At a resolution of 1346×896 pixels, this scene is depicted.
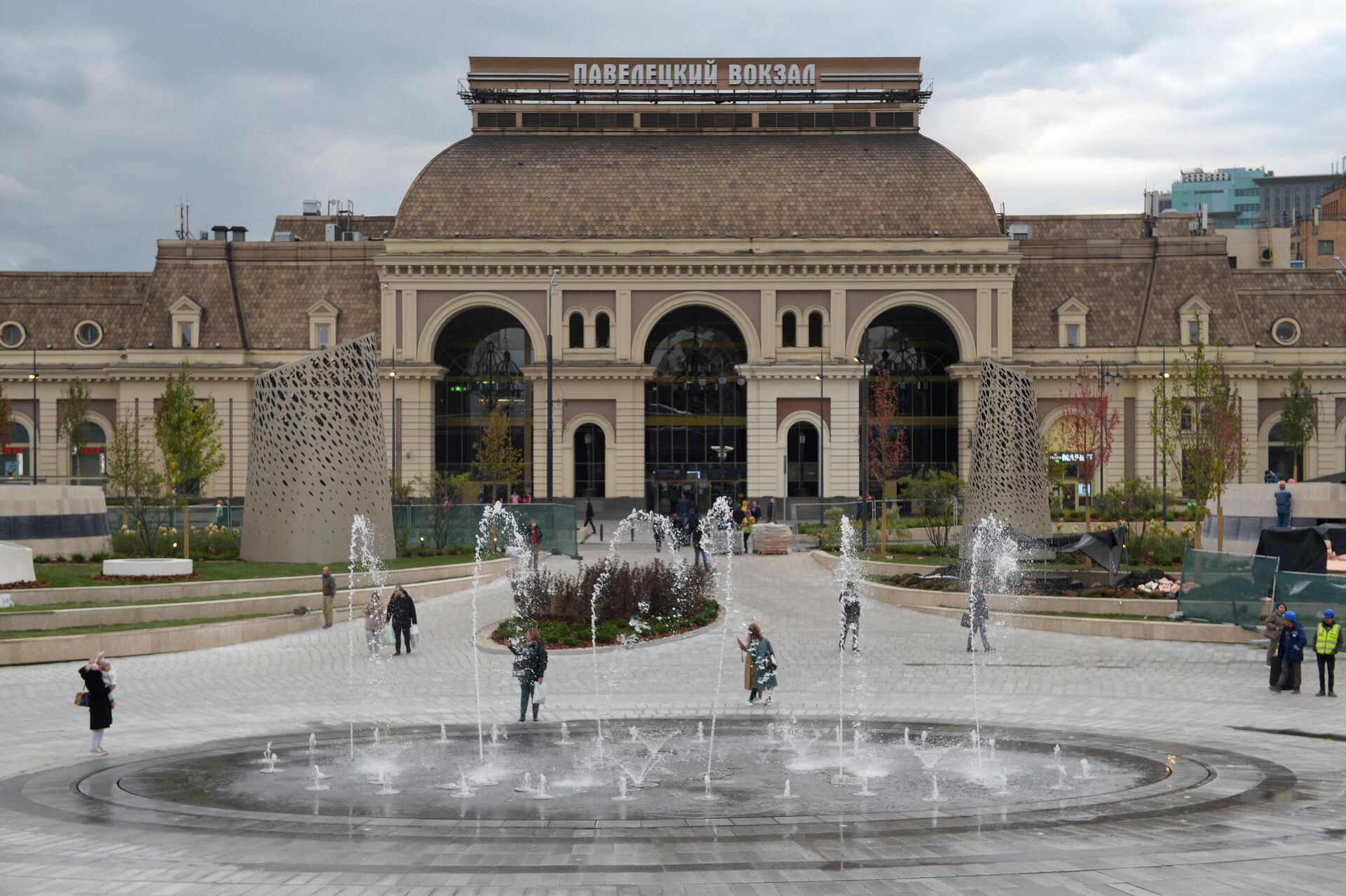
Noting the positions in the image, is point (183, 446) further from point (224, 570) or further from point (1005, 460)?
point (1005, 460)

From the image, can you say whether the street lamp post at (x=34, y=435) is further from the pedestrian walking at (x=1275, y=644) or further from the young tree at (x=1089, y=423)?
the pedestrian walking at (x=1275, y=644)

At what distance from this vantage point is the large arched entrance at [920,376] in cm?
7456

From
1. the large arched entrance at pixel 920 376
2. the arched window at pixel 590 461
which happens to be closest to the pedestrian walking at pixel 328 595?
the arched window at pixel 590 461

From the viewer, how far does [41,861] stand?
42.4ft

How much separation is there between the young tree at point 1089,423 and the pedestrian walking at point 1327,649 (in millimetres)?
37608

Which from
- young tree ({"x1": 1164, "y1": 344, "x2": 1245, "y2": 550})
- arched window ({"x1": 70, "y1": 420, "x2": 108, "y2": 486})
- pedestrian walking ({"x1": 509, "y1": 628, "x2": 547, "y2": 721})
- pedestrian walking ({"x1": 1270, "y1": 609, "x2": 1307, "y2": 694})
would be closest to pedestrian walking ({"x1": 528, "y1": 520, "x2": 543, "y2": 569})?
young tree ({"x1": 1164, "y1": 344, "x2": 1245, "y2": 550})

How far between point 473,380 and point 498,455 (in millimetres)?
6516

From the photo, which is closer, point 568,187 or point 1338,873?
point 1338,873

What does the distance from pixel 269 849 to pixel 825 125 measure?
66.8 meters

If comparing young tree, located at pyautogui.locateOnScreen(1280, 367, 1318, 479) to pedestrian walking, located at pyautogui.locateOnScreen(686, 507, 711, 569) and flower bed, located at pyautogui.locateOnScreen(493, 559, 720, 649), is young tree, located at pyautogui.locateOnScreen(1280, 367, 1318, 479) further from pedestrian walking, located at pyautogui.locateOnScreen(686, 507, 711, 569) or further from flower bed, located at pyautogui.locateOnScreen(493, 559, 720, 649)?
flower bed, located at pyautogui.locateOnScreen(493, 559, 720, 649)

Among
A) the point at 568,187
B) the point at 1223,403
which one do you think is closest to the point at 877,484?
the point at 568,187

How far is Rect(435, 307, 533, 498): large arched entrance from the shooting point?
74312mm

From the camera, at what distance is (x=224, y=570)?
37.5 m

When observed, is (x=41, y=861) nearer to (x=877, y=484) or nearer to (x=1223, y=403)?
(x=1223, y=403)
